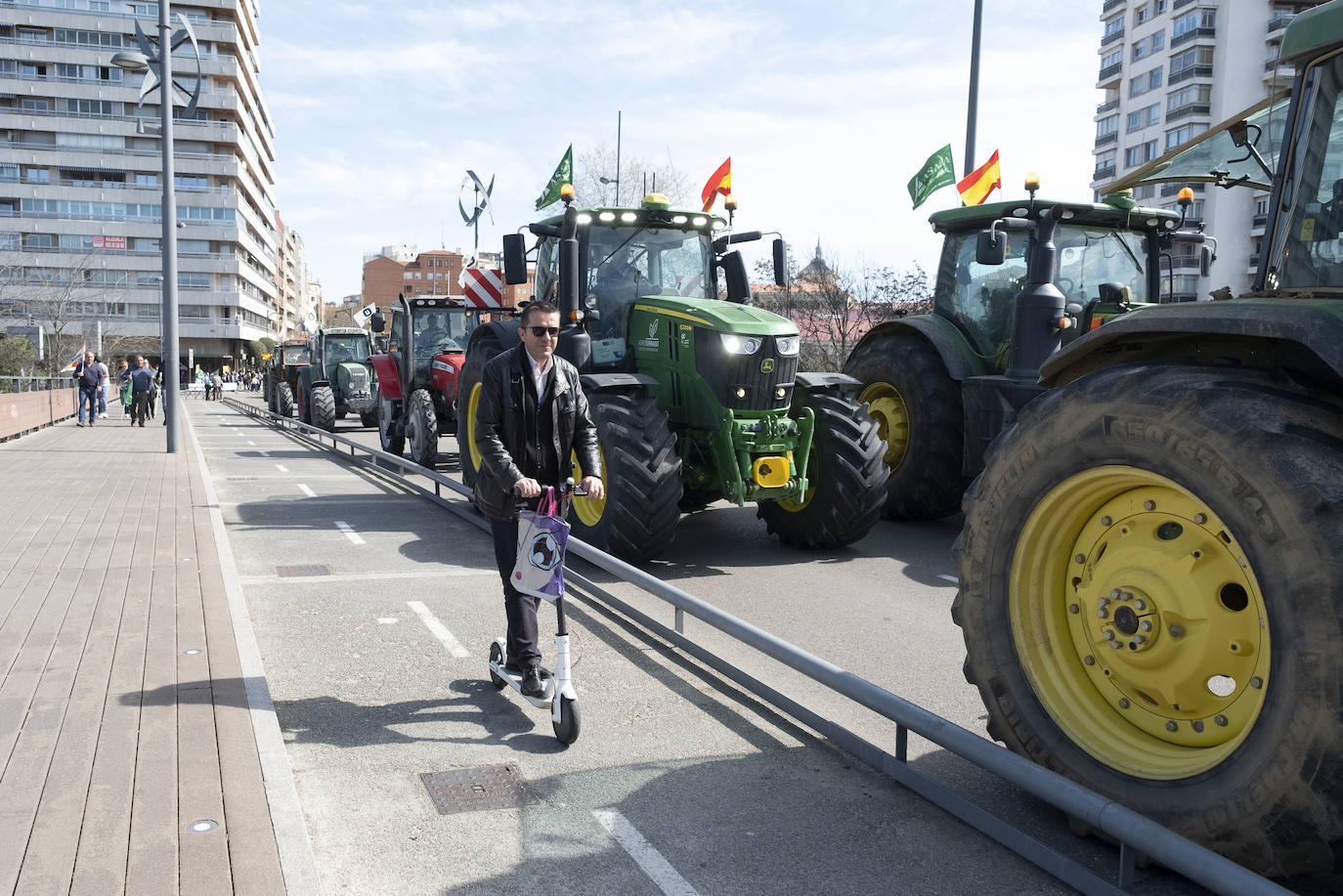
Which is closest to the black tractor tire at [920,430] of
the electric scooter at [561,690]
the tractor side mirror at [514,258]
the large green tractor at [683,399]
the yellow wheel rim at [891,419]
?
the yellow wheel rim at [891,419]

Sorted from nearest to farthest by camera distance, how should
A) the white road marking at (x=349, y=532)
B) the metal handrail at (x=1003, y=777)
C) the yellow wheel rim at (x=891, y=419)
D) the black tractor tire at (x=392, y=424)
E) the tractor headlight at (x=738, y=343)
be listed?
the metal handrail at (x=1003, y=777) < the tractor headlight at (x=738, y=343) < the white road marking at (x=349, y=532) < the yellow wheel rim at (x=891, y=419) < the black tractor tire at (x=392, y=424)

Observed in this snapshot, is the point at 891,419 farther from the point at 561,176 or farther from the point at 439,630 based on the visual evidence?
the point at 561,176

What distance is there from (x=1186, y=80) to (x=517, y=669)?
234ft

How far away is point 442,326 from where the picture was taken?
18.6 meters

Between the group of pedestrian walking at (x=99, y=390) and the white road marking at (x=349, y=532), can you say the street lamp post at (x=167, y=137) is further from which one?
the group of pedestrian walking at (x=99, y=390)

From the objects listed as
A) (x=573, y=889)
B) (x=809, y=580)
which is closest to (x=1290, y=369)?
(x=573, y=889)

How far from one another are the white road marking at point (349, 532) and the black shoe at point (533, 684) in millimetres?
5034

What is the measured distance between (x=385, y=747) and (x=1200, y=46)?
2818 inches

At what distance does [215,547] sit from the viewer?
8.55 m

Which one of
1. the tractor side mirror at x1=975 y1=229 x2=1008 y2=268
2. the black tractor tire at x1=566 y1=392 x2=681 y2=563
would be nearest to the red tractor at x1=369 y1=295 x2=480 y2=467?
the black tractor tire at x1=566 y1=392 x2=681 y2=563

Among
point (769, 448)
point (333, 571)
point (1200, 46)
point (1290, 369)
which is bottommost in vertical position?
point (333, 571)

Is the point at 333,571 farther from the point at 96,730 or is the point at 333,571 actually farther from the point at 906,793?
the point at 906,793

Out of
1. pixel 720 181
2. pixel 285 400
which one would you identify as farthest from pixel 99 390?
pixel 720 181

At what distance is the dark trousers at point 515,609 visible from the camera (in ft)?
16.2
